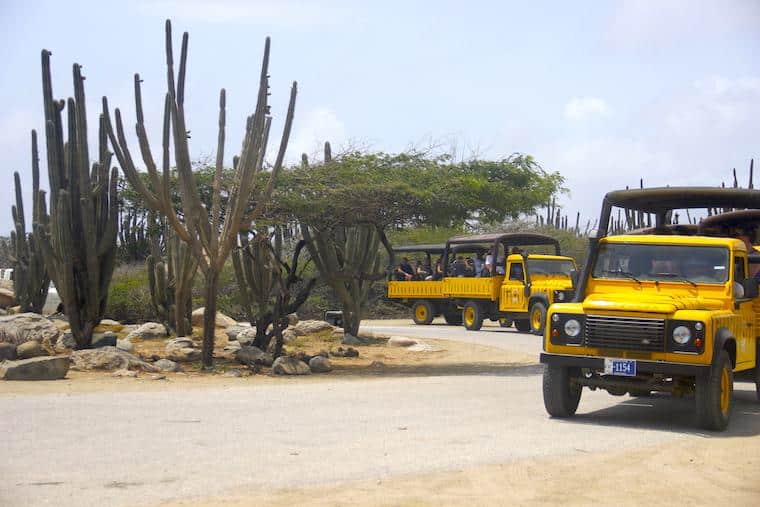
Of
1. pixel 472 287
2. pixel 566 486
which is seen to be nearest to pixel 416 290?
pixel 472 287

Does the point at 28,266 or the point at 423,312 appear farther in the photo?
the point at 423,312

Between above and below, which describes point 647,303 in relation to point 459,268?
below

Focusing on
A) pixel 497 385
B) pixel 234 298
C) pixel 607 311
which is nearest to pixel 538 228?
pixel 234 298

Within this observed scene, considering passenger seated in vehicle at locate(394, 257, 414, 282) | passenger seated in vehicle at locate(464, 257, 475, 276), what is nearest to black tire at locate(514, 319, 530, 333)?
passenger seated in vehicle at locate(464, 257, 475, 276)

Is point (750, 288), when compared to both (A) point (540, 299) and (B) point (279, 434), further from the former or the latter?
(A) point (540, 299)

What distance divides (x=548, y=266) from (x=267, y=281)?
10402mm

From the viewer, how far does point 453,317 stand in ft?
110

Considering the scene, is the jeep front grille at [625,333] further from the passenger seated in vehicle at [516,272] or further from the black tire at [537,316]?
the passenger seated in vehicle at [516,272]

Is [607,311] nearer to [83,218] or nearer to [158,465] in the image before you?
[158,465]

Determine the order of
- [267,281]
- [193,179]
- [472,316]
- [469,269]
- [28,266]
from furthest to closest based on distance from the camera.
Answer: [469,269], [472,316], [28,266], [267,281], [193,179]

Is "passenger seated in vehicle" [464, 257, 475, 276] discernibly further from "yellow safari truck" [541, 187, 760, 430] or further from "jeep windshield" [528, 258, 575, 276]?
"yellow safari truck" [541, 187, 760, 430]

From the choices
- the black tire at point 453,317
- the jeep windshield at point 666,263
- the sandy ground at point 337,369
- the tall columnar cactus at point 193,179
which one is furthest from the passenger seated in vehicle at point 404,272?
the jeep windshield at point 666,263

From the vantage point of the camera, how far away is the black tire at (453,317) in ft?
109

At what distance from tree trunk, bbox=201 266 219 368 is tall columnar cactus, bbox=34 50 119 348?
8.75 ft
